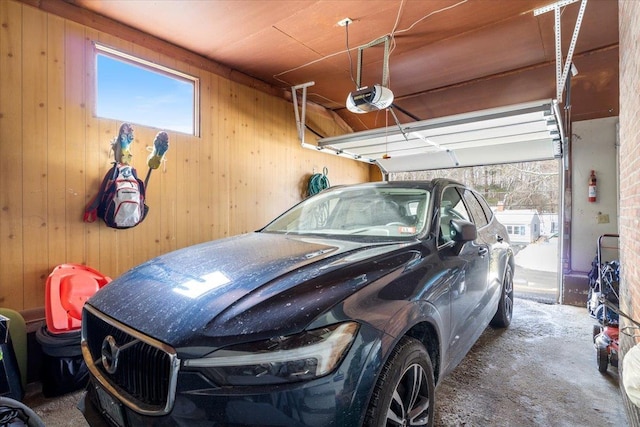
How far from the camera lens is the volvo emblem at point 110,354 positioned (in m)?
1.22

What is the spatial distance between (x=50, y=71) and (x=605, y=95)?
248 inches

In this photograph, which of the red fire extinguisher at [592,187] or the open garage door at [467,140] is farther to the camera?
the red fire extinguisher at [592,187]

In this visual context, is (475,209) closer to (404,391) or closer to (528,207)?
(404,391)

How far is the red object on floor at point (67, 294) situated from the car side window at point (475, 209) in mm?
3231

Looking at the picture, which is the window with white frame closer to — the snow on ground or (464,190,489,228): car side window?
(464,190,489,228): car side window

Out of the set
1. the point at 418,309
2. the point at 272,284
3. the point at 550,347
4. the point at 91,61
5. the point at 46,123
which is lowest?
the point at 550,347

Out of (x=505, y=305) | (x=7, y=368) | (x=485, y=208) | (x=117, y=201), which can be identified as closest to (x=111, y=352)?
(x=7, y=368)

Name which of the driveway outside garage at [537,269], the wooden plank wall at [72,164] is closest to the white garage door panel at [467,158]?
the driveway outside garage at [537,269]

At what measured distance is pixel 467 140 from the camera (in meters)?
4.48

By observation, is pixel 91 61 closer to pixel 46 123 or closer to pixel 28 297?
pixel 46 123

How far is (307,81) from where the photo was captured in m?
4.60

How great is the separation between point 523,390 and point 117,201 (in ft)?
11.8

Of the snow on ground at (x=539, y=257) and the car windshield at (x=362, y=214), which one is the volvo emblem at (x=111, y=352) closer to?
the car windshield at (x=362, y=214)

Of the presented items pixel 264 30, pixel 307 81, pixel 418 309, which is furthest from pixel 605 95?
pixel 418 309
